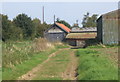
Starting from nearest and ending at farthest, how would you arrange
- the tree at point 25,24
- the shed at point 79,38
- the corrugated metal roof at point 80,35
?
the shed at point 79,38 → the corrugated metal roof at point 80,35 → the tree at point 25,24

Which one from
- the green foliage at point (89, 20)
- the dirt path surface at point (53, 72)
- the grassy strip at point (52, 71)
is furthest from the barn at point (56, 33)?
the dirt path surface at point (53, 72)

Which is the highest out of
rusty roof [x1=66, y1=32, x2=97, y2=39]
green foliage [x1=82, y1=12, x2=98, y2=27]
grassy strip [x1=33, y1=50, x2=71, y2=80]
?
green foliage [x1=82, y1=12, x2=98, y2=27]

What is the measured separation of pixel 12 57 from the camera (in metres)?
17.5

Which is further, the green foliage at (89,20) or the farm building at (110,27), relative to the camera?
the green foliage at (89,20)

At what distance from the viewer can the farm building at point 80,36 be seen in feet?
190

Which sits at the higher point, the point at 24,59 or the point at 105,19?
the point at 105,19

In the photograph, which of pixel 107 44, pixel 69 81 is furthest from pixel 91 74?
pixel 107 44

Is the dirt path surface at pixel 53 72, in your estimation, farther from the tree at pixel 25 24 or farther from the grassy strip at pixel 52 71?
the tree at pixel 25 24

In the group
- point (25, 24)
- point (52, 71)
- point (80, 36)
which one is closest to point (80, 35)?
point (80, 36)

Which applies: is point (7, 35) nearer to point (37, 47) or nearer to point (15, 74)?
point (37, 47)

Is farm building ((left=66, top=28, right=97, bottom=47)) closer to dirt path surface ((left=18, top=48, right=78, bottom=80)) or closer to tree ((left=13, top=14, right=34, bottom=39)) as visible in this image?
tree ((left=13, top=14, right=34, bottom=39))

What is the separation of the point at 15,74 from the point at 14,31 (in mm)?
48685

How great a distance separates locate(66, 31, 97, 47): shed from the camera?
57.9 m

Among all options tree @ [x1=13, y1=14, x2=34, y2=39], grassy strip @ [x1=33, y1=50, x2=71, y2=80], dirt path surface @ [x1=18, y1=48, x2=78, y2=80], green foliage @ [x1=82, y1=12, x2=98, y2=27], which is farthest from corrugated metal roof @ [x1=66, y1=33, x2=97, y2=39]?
green foliage @ [x1=82, y1=12, x2=98, y2=27]
